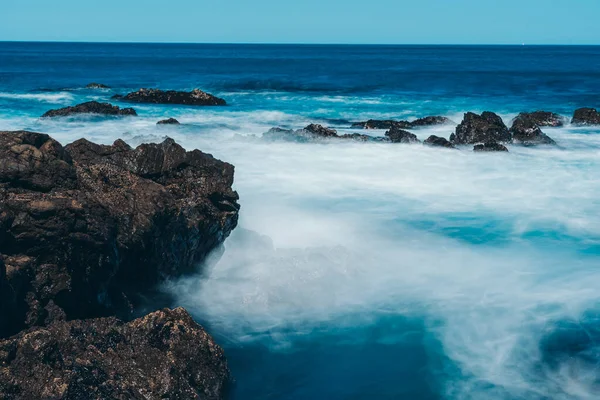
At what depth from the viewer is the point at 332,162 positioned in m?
22.3

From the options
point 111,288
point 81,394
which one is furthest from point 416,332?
point 81,394

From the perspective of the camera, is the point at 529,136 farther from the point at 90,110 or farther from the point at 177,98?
the point at 177,98

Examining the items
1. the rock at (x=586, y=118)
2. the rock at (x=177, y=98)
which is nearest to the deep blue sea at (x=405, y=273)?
the rock at (x=586, y=118)

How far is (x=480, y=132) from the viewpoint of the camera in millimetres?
25766

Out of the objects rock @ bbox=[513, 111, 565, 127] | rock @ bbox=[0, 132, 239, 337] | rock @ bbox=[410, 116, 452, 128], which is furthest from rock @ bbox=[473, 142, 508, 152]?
rock @ bbox=[0, 132, 239, 337]

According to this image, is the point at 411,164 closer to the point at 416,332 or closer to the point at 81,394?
the point at 416,332

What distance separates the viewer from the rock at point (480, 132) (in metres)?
25.7

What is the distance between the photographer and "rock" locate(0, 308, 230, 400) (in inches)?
270

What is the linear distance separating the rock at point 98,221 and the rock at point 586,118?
25.8 m

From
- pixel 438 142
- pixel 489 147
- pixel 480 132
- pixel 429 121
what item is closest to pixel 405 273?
pixel 489 147

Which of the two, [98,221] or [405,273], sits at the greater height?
[98,221]

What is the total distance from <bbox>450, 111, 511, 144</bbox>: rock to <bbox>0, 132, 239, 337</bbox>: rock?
1616cm

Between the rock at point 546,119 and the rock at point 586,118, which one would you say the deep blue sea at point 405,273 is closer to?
the rock at point 546,119

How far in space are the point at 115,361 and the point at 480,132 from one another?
69.1 feet
